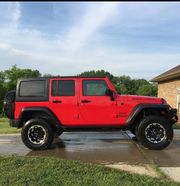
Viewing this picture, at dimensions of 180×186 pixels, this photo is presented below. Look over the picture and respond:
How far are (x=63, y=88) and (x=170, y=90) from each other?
19.8 metres

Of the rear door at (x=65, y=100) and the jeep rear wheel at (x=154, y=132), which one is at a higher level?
the rear door at (x=65, y=100)

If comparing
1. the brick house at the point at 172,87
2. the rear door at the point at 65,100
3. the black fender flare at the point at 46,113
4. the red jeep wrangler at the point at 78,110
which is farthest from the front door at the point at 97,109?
the brick house at the point at 172,87

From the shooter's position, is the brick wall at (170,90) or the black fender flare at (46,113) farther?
the brick wall at (170,90)

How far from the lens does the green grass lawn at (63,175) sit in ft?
20.6

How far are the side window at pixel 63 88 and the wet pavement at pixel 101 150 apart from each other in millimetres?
1335

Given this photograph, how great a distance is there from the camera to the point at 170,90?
28766 mm

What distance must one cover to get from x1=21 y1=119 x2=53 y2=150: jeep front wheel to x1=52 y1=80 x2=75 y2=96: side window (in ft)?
2.65

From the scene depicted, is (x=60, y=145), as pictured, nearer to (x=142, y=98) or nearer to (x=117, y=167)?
(x=142, y=98)

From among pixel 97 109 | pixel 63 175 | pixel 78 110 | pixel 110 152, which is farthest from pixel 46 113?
pixel 63 175

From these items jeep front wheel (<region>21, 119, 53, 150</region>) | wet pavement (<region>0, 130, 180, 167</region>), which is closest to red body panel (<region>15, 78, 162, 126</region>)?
jeep front wheel (<region>21, 119, 53, 150</region>)

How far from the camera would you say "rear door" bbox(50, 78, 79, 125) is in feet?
32.5

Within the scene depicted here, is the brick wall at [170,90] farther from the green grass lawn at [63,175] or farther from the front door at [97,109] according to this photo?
the green grass lawn at [63,175]

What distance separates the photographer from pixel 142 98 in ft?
32.5

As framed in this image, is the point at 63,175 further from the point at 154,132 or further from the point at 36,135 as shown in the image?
the point at 154,132
